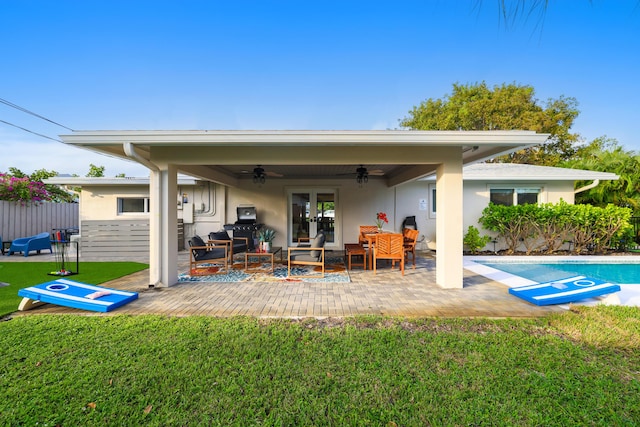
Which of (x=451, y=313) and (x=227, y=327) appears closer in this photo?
(x=227, y=327)

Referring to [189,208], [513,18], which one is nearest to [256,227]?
[189,208]

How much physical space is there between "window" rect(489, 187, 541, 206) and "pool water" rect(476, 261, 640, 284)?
2.54 m

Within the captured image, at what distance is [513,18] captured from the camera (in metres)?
1.41

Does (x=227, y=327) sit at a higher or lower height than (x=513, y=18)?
lower

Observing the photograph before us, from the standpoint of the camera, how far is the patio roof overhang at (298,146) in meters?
4.47

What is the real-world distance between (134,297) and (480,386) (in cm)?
459

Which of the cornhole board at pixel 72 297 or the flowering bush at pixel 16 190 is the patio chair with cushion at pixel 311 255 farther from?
the flowering bush at pixel 16 190

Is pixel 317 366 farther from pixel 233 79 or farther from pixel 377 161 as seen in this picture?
pixel 233 79

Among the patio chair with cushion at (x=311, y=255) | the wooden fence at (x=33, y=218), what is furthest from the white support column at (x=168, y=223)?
the wooden fence at (x=33, y=218)

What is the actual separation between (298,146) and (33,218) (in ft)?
42.9

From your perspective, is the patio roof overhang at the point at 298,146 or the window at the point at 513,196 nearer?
the patio roof overhang at the point at 298,146

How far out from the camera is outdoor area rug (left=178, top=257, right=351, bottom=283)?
19.5 feet

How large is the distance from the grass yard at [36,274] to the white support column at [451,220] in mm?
6495

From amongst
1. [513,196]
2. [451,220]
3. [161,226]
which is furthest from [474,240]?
[161,226]
